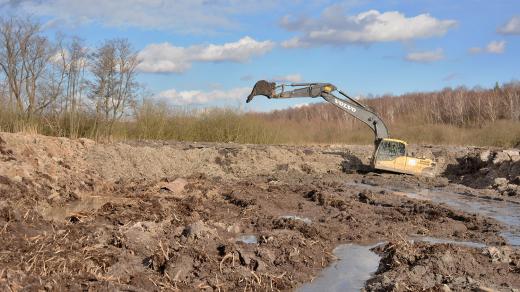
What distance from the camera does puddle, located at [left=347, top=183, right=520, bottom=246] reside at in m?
9.86

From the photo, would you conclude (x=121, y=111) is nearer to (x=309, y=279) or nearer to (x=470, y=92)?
(x=309, y=279)

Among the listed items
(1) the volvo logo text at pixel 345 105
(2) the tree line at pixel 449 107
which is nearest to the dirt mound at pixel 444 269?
(1) the volvo logo text at pixel 345 105

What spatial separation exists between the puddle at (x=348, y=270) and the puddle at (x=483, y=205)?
254cm

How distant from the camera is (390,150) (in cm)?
1573

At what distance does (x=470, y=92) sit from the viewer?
3891cm

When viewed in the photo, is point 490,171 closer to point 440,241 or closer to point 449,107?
point 440,241

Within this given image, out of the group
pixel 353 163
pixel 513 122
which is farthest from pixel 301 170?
pixel 513 122

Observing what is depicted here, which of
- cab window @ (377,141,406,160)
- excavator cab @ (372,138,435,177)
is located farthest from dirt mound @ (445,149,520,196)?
cab window @ (377,141,406,160)

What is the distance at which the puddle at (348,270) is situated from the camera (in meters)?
6.51

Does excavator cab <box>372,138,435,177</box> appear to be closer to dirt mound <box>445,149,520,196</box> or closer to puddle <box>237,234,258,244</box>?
dirt mound <box>445,149,520,196</box>

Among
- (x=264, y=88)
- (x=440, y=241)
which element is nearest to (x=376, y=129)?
(x=264, y=88)

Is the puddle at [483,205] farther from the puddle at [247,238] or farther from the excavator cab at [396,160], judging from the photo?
the puddle at [247,238]

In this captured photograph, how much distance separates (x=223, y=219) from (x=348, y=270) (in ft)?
10.0

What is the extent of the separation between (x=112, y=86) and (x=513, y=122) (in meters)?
19.9
